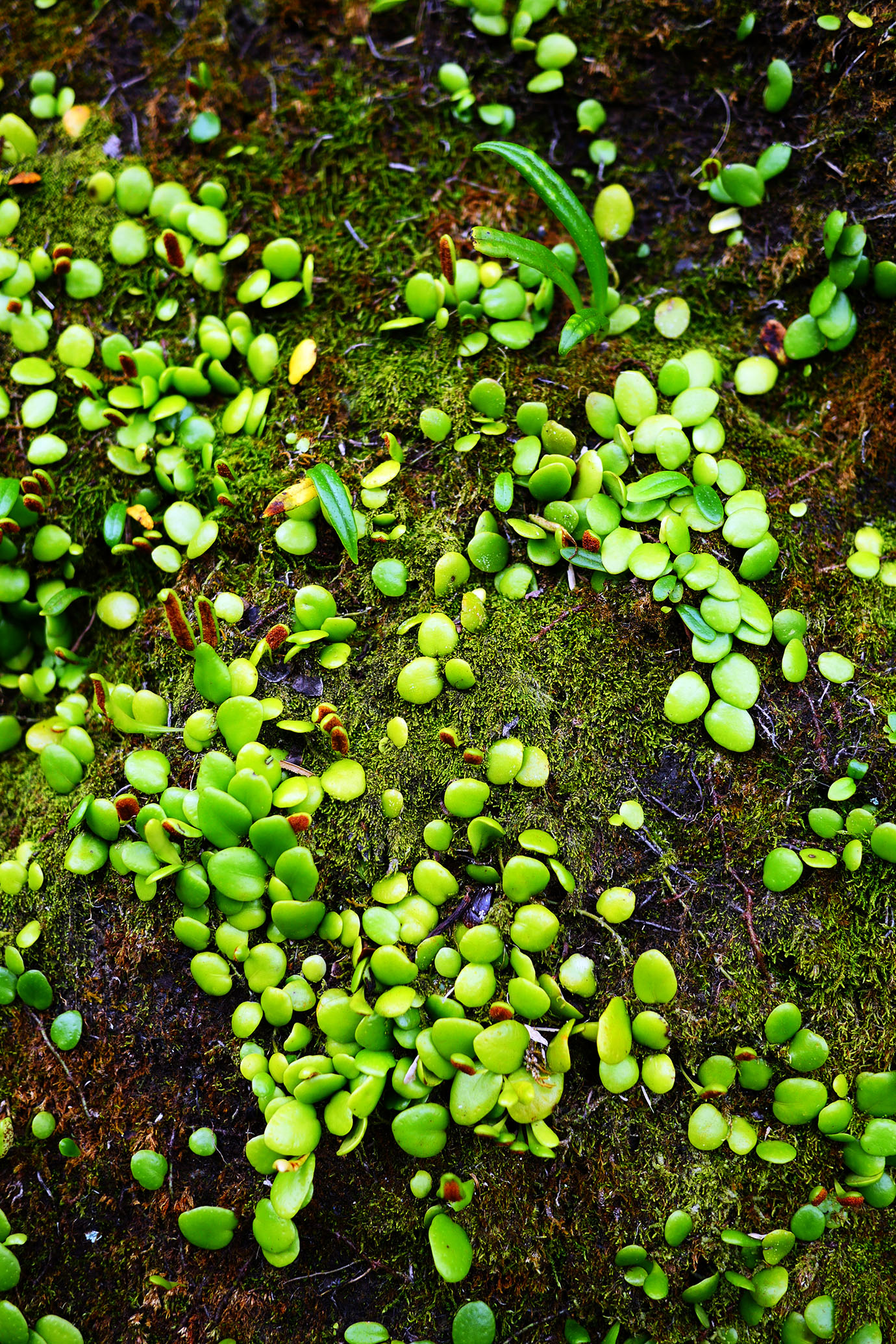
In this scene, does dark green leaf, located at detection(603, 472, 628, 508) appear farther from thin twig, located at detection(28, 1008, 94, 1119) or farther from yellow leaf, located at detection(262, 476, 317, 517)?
thin twig, located at detection(28, 1008, 94, 1119)

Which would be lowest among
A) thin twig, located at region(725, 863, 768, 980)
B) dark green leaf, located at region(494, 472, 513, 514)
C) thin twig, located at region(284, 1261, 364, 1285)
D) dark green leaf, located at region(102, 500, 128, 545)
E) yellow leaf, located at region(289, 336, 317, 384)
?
thin twig, located at region(284, 1261, 364, 1285)

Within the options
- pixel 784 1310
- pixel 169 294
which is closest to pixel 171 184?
pixel 169 294

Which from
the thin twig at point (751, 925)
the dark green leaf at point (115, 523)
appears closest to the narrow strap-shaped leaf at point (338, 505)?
the dark green leaf at point (115, 523)

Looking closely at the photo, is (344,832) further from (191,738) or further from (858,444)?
(858,444)

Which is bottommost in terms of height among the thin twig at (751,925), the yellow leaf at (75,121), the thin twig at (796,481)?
the thin twig at (751,925)

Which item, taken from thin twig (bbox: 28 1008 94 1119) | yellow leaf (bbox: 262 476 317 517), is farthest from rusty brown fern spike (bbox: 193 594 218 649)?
thin twig (bbox: 28 1008 94 1119)

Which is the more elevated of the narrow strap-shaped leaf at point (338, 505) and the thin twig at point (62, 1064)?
the narrow strap-shaped leaf at point (338, 505)

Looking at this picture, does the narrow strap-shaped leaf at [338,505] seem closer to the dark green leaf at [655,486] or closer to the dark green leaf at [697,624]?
the dark green leaf at [655,486]
